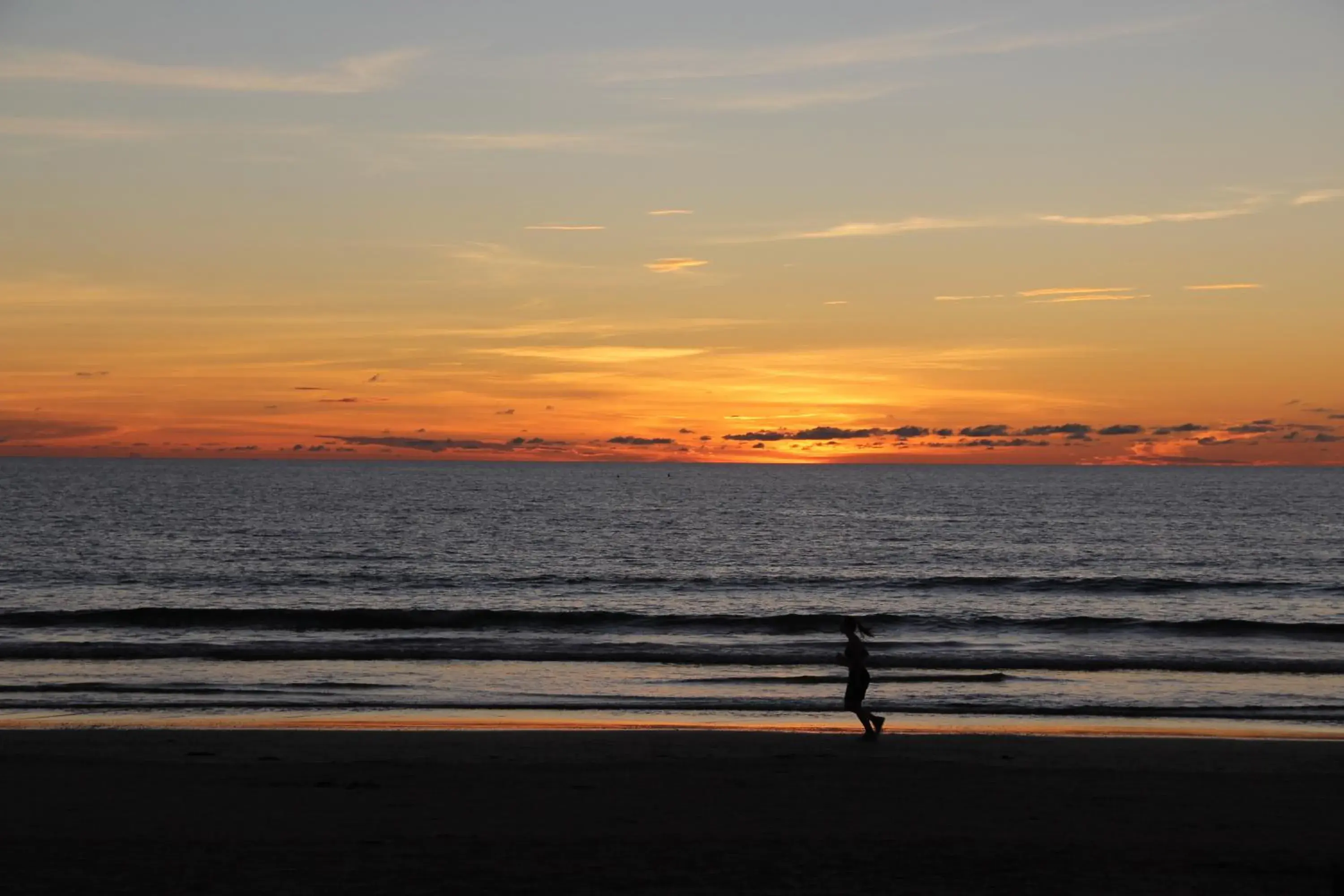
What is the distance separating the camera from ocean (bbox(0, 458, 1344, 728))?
26.3 metres

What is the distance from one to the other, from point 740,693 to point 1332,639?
71.4 ft

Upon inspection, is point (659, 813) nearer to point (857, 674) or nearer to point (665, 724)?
point (857, 674)

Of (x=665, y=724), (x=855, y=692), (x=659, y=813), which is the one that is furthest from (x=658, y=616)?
(x=659, y=813)

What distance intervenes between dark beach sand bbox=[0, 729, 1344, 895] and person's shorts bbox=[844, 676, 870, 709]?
0.69 meters

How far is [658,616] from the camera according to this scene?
42125mm

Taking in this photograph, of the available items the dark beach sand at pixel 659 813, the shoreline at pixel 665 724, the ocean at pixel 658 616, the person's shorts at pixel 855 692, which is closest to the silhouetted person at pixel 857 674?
the person's shorts at pixel 855 692

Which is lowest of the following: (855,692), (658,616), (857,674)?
(658,616)

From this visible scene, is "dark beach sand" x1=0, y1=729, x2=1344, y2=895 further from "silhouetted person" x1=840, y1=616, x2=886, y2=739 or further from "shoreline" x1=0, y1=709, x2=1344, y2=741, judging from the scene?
"shoreline" x1=0, y1=709, x2=1344, y2=741

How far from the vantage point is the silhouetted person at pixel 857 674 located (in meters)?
18.8

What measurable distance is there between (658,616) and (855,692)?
909 inches

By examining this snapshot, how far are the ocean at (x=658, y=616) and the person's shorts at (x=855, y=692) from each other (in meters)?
4.10

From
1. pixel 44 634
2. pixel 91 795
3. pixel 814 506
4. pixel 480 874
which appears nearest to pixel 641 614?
pixel 44 634

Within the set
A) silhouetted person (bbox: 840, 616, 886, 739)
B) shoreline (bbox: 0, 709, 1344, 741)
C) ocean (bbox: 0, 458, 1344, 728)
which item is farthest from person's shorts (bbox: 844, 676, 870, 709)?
ocean (bbox: 0, 458, 1344, 728)

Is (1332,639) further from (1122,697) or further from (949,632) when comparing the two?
(1122,697)
